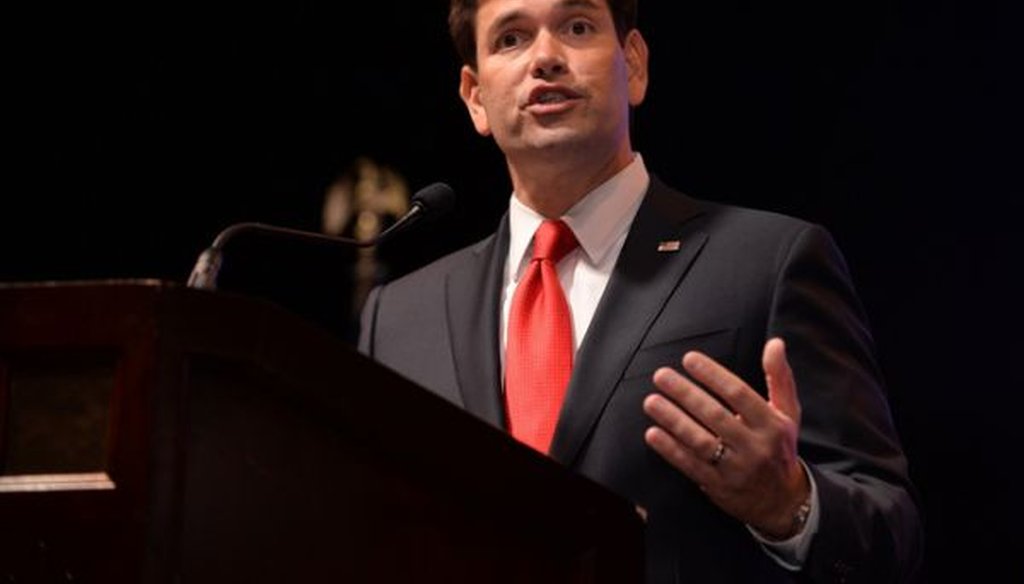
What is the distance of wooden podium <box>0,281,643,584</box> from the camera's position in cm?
114

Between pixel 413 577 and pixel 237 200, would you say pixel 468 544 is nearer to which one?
pixel 413 577

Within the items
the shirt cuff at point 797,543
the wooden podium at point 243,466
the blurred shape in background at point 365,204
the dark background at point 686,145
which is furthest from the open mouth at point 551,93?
the blurred shape in background at point 365,204

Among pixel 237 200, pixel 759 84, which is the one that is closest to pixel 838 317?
pixel 759 84

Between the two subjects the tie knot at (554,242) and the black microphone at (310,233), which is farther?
the tie knot at (554,242)

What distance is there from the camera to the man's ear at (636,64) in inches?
88.5

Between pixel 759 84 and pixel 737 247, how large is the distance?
2987mm

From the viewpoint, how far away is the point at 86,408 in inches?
45.3

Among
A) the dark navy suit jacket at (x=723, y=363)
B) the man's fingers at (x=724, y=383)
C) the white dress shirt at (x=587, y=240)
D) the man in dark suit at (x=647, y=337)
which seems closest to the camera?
the man's fingers at (x=724, y=383)

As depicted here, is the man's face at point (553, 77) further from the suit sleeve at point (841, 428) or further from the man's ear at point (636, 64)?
the suit sleeve at point (841, 428)

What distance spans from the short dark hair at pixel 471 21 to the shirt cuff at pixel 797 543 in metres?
0.82

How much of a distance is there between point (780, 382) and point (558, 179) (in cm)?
69

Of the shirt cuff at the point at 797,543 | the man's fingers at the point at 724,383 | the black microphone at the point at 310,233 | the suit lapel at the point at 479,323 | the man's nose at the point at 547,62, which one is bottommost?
the shirt cuff at the point at 797,543

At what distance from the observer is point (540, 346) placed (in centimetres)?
190

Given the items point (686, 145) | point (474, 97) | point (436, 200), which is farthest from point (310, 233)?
point (686, 145)
